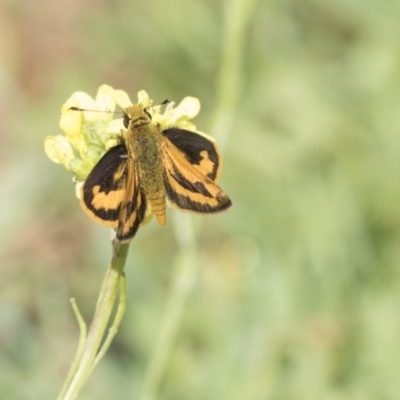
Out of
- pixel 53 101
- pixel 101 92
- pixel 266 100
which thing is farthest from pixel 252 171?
pixel 101 92

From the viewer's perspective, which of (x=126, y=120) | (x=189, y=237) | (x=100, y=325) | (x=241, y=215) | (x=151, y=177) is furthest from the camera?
(x=241, y=215)

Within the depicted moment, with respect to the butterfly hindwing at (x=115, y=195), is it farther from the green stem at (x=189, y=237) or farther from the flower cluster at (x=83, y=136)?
the green stem at (x=189, y=237)

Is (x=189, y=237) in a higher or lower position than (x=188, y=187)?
higher

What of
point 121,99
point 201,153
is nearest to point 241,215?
point 121,99

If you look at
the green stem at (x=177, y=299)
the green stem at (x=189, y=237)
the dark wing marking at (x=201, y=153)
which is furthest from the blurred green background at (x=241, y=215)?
the dark wing marking at (x=201, y=153)

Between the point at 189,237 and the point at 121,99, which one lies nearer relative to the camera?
the point at 121,99

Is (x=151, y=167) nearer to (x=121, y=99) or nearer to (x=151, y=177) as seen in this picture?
(x=151, y=177)

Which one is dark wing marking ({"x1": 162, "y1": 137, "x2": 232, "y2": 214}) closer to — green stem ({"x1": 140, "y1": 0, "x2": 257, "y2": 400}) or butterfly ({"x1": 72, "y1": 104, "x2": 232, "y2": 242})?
butterfly ({"x1": 72, "y1": 104, "x2": 232, "y2": 242})

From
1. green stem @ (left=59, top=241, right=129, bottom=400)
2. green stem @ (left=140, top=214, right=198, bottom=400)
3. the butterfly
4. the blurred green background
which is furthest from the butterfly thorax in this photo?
the blurred green background

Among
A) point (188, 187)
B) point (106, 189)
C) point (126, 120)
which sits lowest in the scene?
point (106, 189)

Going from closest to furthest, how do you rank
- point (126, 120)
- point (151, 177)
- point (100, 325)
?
point (100, 325) → point (151, 177) → point (126, 120)
